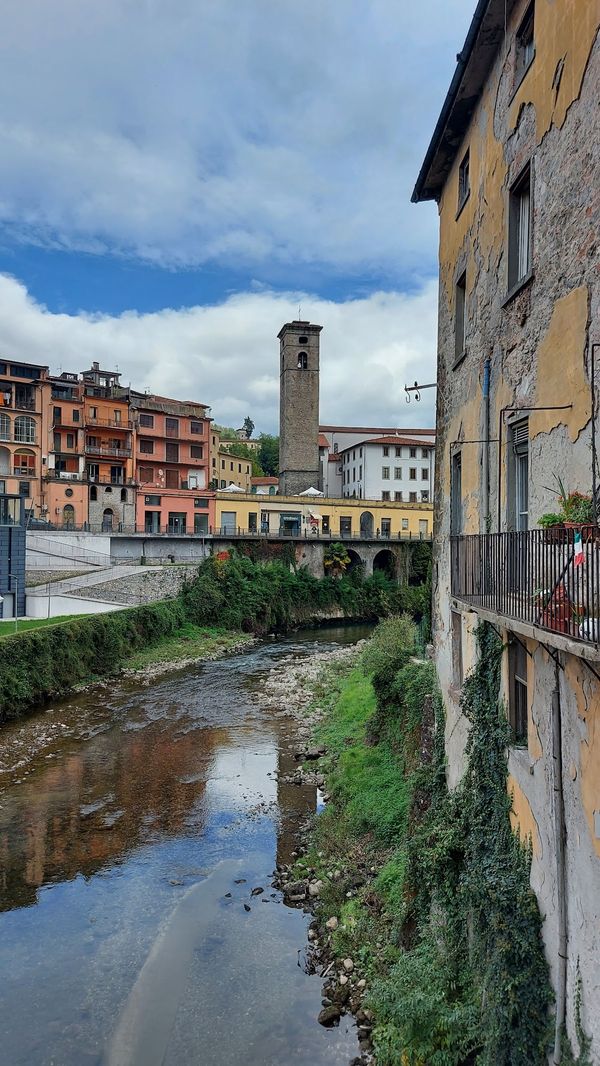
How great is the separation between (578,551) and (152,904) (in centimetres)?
1063

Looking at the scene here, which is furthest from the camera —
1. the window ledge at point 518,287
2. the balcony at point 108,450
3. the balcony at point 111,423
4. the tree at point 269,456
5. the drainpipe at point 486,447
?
the tree at point 269,456

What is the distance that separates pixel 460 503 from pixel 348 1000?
294 inches

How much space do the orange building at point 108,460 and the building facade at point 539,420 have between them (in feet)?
145

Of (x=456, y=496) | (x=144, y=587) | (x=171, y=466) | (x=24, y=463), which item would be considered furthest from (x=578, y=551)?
(x=171, y=466)

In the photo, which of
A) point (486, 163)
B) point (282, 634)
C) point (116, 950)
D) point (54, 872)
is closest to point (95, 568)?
point (282, 634)

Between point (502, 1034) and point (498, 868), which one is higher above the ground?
point (498, 868)

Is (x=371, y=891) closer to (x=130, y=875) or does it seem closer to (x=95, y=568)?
(x=130, y=875)

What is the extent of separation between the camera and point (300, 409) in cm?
6619

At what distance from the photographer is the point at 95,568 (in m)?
41.8

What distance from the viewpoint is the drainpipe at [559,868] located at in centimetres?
563

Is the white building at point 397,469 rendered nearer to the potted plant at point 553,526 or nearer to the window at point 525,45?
the window at point 525,45

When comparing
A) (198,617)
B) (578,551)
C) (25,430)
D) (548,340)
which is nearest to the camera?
(578,551)

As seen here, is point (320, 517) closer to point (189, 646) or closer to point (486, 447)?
point (189, 646)

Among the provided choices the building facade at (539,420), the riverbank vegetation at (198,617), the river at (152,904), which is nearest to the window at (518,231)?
the building facade at (539,420)
